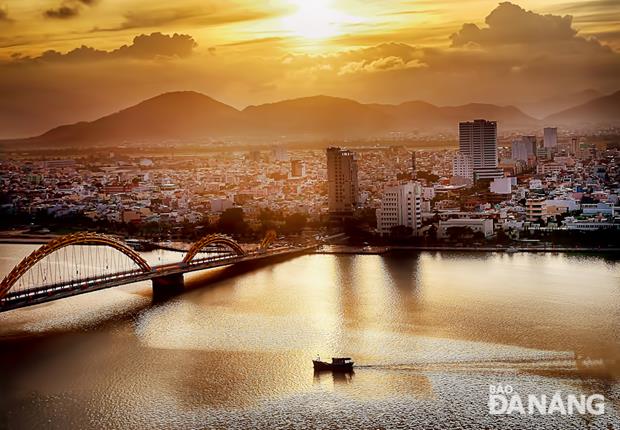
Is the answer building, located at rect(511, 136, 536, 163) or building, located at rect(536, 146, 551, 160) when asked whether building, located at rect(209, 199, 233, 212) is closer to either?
building, located at rect(511, 136, 536, 163)

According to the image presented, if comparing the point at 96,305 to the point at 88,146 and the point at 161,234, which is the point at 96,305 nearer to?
the point at 161,234

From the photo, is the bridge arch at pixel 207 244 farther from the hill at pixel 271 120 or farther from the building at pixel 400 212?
the hill at pixel 271 120

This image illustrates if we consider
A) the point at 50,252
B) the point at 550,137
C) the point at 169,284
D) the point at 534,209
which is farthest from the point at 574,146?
the point at 50,252

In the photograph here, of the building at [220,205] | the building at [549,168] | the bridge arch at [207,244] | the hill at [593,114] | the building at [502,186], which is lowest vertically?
the bridge arch at [207,244]

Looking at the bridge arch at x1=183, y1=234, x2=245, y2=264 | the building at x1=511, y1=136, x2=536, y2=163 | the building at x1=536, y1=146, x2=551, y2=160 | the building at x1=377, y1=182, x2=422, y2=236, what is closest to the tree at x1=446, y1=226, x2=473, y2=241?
the building at x1=377, y1=182, x2=422, y2=236

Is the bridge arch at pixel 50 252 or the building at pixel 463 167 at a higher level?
the building at pixel 463 167

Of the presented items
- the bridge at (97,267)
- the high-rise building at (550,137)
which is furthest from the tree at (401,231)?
the high-rise building at (550,137)
